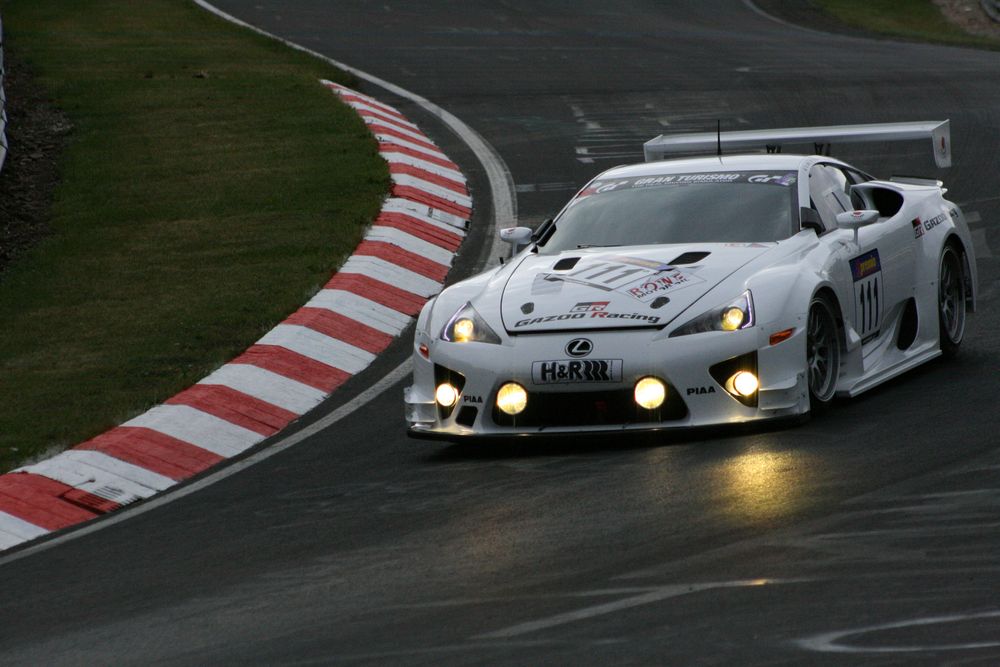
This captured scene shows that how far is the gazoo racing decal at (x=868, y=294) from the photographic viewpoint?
8.35m

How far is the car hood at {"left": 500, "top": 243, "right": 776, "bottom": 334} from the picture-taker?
7.48m

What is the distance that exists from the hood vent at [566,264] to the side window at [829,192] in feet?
4.34

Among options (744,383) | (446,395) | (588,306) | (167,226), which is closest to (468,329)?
(446,395)

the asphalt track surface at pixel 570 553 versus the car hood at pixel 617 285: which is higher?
the car hood at pixel 617 285

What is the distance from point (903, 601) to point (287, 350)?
5916mm

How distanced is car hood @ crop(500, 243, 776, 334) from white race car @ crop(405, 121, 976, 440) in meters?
0.01

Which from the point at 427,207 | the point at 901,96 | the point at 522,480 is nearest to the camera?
the point at 522,480

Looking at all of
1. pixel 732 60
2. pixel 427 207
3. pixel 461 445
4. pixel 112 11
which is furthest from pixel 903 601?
pixel 112 11

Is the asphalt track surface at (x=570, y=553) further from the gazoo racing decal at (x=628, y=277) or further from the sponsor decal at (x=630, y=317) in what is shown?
the gazoo racing decal at (x=628, y=277)

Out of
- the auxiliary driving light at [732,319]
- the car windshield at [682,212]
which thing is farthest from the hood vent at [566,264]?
the auxiliary driving light at [732,319]

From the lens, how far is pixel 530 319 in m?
7.61

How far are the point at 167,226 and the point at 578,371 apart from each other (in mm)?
7644

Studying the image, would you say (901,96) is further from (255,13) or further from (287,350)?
(255,13)

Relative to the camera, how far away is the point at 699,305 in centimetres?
749
